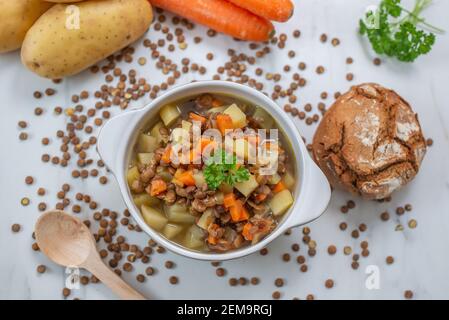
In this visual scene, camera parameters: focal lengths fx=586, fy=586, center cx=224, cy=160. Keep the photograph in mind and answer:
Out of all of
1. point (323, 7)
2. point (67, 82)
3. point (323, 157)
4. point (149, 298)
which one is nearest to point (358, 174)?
point (323, 157)

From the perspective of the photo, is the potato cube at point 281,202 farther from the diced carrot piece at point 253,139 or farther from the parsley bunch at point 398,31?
the parsley bunch at point 398,31

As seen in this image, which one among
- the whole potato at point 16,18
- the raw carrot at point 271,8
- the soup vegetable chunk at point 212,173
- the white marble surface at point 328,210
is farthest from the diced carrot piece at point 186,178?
the whole potato at point 16,18

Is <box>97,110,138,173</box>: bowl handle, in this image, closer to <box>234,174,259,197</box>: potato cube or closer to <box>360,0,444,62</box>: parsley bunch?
<box>234,174,259,197</box>: potato cube

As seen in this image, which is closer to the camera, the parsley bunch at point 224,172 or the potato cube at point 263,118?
the parsley bunch at point 224,172

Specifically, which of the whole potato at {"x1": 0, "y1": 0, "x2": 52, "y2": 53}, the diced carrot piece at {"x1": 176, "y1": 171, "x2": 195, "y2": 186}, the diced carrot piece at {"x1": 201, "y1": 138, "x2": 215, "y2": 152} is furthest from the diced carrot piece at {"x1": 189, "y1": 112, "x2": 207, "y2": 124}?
the whole potato at {"x1": 0, "y1": 0, "x2": 52, "y2": 53}

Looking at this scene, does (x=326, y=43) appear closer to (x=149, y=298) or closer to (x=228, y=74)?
(x=228, y=74)
